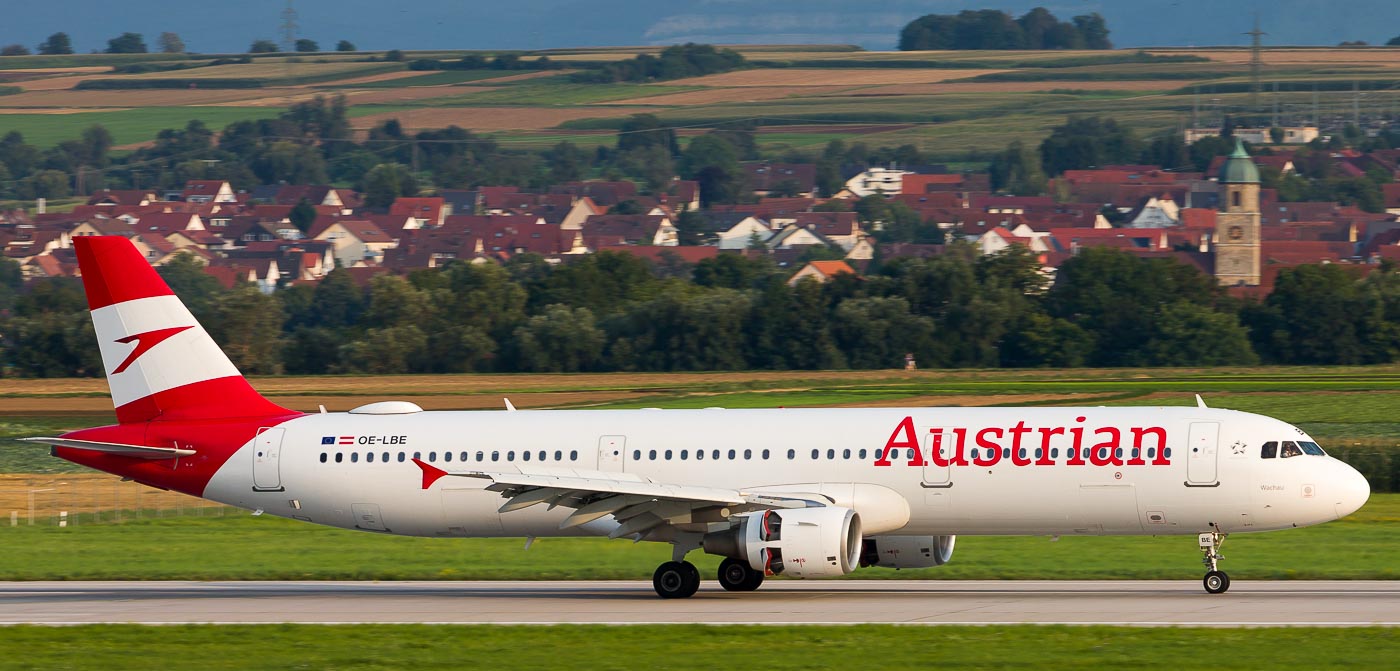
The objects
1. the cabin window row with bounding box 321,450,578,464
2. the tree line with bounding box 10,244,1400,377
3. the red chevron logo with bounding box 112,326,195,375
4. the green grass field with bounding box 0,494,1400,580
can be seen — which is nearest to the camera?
the cabin window row with bounding box 321,450,578,464

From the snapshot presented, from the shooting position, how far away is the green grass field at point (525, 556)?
38.8 metres

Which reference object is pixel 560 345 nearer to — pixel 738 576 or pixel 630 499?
pixel 738 576

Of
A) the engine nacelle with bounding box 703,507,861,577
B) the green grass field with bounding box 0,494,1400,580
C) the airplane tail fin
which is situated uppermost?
the airplane tail fin

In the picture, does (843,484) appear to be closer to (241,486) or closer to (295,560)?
(241,486)

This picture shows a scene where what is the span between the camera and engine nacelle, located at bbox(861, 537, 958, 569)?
35.2 m

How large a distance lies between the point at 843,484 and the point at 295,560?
1472cm

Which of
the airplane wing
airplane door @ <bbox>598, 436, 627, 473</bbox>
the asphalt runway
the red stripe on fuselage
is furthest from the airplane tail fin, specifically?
airplane door @ <bbox>598, 436, 627, 473</bbox>

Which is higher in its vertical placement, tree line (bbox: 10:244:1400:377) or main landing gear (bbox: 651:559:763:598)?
main landing gear (bbox: 651:559:763:598)

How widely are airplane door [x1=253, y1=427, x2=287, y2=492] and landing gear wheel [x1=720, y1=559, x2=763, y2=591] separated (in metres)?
8.69

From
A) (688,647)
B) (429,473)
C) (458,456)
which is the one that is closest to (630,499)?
(429,473)

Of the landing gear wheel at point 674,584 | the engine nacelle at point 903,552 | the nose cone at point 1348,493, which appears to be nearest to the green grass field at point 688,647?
the landing gear wheel at point 674,584

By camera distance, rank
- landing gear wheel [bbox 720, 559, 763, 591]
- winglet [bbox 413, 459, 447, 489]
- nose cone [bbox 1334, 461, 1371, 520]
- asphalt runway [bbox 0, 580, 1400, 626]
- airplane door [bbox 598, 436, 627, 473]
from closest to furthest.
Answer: asphalt runway [bbox 0, 580, 1400, 626] → nose cone [bbox 1334, 461, 1371, 520] → winglet [bbox 413, 459, 447, 489] → landing gear wheel [bbox 720, 559, 763, 591] → airplane door [bbox 598, 436, 627, 473]

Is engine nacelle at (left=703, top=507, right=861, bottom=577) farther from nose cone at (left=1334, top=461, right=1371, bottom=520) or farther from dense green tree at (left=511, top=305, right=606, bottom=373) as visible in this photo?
dense green tree at (left=511, top=305, right=606, bottom=373)

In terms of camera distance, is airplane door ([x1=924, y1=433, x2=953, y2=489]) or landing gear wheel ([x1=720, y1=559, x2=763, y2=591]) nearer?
airplane door ([x1=924, y1=433, x2=953, y2=489])
